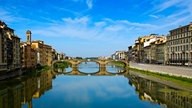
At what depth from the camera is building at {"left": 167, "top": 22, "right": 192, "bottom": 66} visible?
58.9m

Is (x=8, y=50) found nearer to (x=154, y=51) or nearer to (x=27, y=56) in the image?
(x=27, y=56)

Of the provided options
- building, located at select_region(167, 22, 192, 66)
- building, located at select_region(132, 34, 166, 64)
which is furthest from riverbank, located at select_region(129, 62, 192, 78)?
building, located at select_region(132, 34, 166, 64)

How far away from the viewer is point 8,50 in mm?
54531

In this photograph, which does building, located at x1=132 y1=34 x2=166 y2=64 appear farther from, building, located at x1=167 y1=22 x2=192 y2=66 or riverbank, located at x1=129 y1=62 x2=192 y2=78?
riverbank, located at x1=129 y1=62 x2=192 y2=78

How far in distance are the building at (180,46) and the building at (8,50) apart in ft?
128

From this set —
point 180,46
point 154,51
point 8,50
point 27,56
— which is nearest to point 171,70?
point 180,46

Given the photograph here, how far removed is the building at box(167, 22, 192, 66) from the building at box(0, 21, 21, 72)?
38900 millimetres

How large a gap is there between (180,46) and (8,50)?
3987cm

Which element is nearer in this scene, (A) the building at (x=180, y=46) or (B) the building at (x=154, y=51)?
(A) the building at (x=180, y=46)

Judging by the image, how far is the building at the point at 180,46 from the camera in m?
58.9

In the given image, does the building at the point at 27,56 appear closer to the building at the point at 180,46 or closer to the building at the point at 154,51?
the building at the point at 180,46

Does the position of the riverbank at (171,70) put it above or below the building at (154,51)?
below

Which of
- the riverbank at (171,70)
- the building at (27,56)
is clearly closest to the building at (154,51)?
the riverbank at (171,70)

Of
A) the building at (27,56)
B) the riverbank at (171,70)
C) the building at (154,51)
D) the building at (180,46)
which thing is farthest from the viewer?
the building at (154,51)
